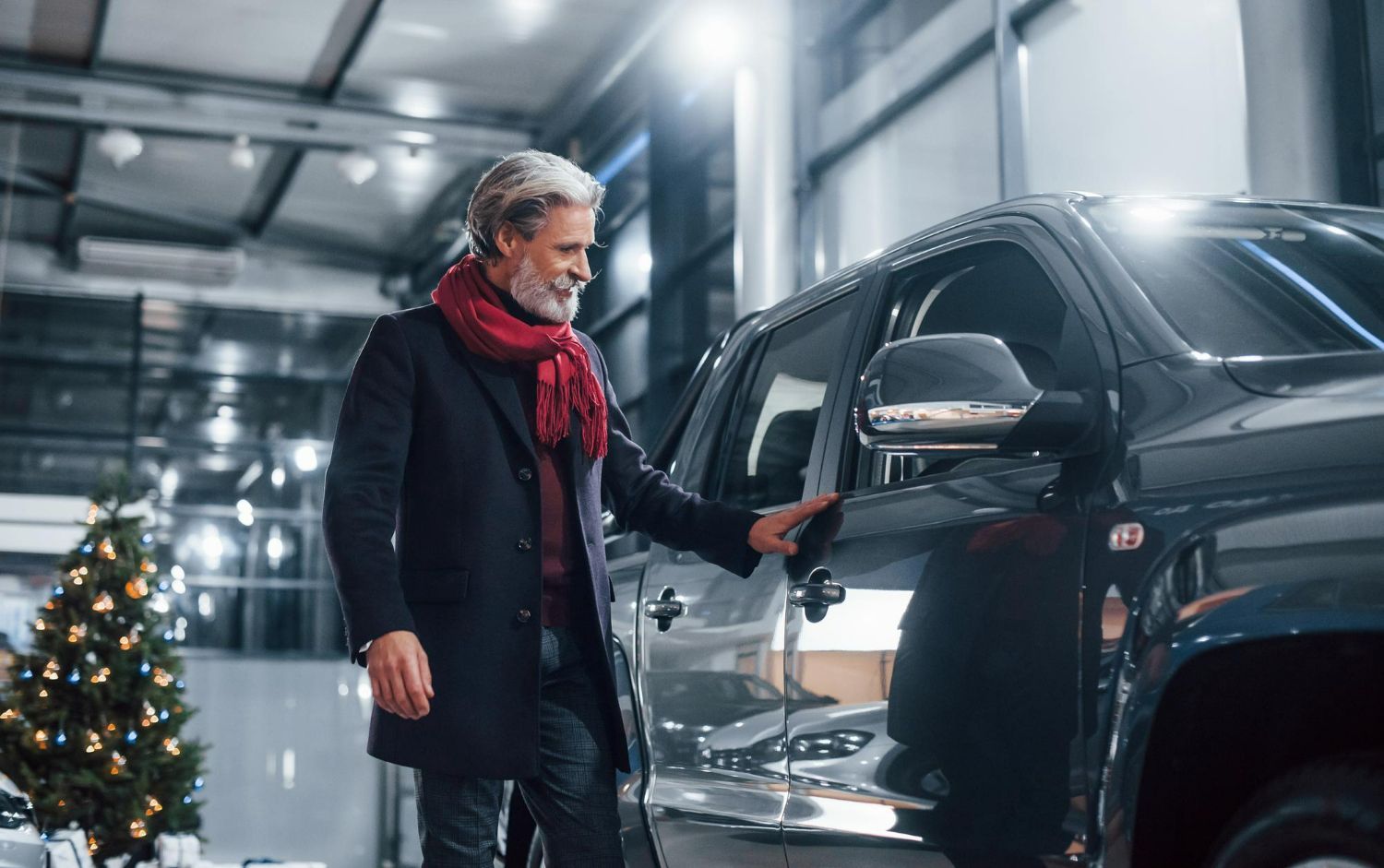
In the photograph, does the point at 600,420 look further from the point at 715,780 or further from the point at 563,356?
the point at 715,780

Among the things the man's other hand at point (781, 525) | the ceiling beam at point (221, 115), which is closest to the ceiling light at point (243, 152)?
the ceiling beam at point (221, 115)

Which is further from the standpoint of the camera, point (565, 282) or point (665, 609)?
point (665, 609)

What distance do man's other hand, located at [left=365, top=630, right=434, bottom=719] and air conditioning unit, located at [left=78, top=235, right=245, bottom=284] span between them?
13.6m

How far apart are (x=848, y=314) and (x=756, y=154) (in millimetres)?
6473

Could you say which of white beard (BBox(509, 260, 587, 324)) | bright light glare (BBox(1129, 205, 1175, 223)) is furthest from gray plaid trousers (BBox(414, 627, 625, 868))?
bright light glare (BBox(1129, 205, 1175, 223))

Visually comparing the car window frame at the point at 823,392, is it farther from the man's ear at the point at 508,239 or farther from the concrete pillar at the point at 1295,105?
the concrete pillar at the point at 1295,105

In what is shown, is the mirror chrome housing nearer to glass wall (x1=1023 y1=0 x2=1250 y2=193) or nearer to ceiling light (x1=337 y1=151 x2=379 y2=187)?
glass wall (x1=1023 y1=0 x2=1250 y2=193)

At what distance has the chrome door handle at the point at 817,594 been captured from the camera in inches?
87.7

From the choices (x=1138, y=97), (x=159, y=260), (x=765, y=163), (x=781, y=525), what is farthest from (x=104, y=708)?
(x=159, y=260)

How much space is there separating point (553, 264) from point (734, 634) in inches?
27.1

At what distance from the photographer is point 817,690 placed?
7.26ft

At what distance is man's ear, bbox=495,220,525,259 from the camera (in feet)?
7.70

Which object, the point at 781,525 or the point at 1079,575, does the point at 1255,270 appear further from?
the point at 781,525

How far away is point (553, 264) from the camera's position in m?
2.32
